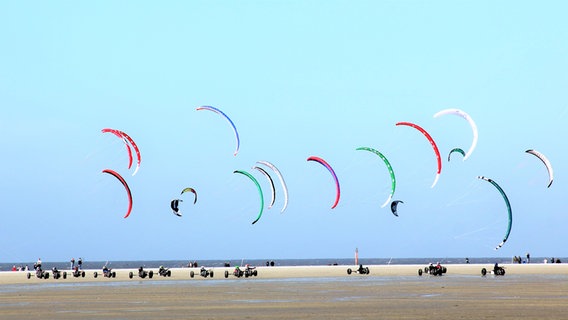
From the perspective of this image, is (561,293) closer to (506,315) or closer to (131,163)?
(506,315)

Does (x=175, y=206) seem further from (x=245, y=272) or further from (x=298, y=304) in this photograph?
(x=298, y=304)

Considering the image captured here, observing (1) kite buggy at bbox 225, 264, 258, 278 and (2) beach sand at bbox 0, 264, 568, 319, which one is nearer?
(2) beach sand at bbox 0, 264, 568, 319

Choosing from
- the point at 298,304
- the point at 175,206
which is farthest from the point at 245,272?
the point at 298,304

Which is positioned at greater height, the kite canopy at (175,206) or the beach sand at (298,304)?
the kite canopy at (175,206)

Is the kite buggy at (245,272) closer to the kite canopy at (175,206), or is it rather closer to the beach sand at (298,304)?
the kite canopy at (175,206)

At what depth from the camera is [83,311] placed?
30.8 m

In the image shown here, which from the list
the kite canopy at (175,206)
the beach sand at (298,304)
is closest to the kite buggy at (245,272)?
the kite canopy at (175,206)

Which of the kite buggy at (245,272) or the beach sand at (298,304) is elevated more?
the kite buggy at (245,272)

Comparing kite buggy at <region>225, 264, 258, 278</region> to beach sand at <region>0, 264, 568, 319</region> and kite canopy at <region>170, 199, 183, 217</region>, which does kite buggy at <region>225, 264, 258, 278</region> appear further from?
beach sand at <region>0, 264, 568, 319</region>

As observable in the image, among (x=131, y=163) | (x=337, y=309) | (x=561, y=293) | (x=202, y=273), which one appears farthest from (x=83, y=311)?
(x=202, y=273)

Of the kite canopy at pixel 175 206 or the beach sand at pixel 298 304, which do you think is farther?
the kite canopy at pixel 175 206

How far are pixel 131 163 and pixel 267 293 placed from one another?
1707 centimetres

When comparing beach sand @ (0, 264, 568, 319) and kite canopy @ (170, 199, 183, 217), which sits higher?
kite canopy @ (170, 199, 183, 217)

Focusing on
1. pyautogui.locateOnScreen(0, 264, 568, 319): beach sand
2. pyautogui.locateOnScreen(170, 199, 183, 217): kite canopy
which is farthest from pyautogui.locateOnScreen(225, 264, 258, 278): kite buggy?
pyautogui.locateOnScreen(0, 264, 568, 319): beach sand
